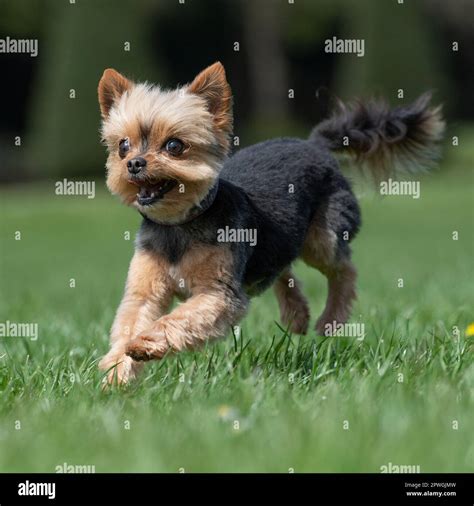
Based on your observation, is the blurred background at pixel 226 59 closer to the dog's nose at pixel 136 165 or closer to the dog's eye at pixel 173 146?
the dog's eye at pixel 173 146

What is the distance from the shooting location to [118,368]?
5227 mm

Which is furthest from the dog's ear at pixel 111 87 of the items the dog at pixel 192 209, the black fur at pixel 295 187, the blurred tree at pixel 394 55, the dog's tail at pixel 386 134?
the blurred tree at pixel 394 55

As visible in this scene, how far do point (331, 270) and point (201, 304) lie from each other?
184cm

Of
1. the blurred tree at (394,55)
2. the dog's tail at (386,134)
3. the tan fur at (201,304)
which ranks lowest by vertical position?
the tan fur at (201,304)

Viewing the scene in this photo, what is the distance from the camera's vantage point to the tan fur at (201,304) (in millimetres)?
5191

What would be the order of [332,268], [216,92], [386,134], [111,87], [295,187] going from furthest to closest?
[386,134]
[332,268]
[295,187]
[111,87]
[216,92]

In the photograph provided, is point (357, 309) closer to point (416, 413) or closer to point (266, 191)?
point (266, 191)

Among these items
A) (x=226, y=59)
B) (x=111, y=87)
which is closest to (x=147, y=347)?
(x=111, y=87)

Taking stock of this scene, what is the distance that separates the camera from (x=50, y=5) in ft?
115

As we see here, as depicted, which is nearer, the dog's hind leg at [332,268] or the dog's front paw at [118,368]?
the dog's front paw at [118,368]

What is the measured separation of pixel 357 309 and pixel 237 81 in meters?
31.1

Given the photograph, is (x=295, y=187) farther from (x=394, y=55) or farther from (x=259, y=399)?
(x=394, y=55)

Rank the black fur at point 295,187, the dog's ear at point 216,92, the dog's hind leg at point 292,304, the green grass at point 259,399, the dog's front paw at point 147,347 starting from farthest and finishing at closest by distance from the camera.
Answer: the dog's hind leg at point 292,304
the black fur at point 295,187
the dog's ear at point 216,92
the dog's front paw at point 147,347
the green grass at point 259,399

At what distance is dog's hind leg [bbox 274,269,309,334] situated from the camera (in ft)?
23.3
